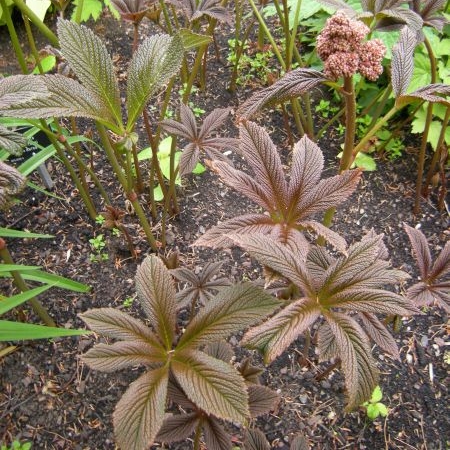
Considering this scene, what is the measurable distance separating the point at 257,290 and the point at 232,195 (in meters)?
1.15

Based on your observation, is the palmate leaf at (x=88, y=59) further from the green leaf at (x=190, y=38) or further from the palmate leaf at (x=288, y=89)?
the palmate leaf at (x=288, y=89)

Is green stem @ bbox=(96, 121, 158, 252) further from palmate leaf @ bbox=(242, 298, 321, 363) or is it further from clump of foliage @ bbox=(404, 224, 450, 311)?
clump of foliage @ bbox=(404, 224, 450, 311)

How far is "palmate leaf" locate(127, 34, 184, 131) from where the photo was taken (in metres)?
1.03

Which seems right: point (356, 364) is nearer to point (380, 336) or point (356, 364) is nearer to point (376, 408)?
point (380, 336)

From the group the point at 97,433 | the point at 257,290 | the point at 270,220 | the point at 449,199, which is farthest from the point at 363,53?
the point at 449,199

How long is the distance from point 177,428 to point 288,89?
779 mm

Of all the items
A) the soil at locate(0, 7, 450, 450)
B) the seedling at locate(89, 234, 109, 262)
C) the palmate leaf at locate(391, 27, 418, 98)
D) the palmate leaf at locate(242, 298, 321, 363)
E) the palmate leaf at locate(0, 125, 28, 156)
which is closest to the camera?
the palmate leaf at locate(242, 298, 321, 363)

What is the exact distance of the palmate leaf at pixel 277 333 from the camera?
29.9 inches

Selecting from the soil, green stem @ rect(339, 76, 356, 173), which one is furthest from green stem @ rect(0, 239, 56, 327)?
green stem @ rect(339, 76, 356, 173)

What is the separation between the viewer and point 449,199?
2012 mm

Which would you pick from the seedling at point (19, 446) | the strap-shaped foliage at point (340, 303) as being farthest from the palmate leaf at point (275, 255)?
the seedling at point (19, 446)

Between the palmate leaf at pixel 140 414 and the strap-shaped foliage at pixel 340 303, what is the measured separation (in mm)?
202

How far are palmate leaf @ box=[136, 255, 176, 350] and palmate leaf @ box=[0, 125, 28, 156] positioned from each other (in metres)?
0.33

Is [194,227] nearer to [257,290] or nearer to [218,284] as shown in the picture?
[218,284]
